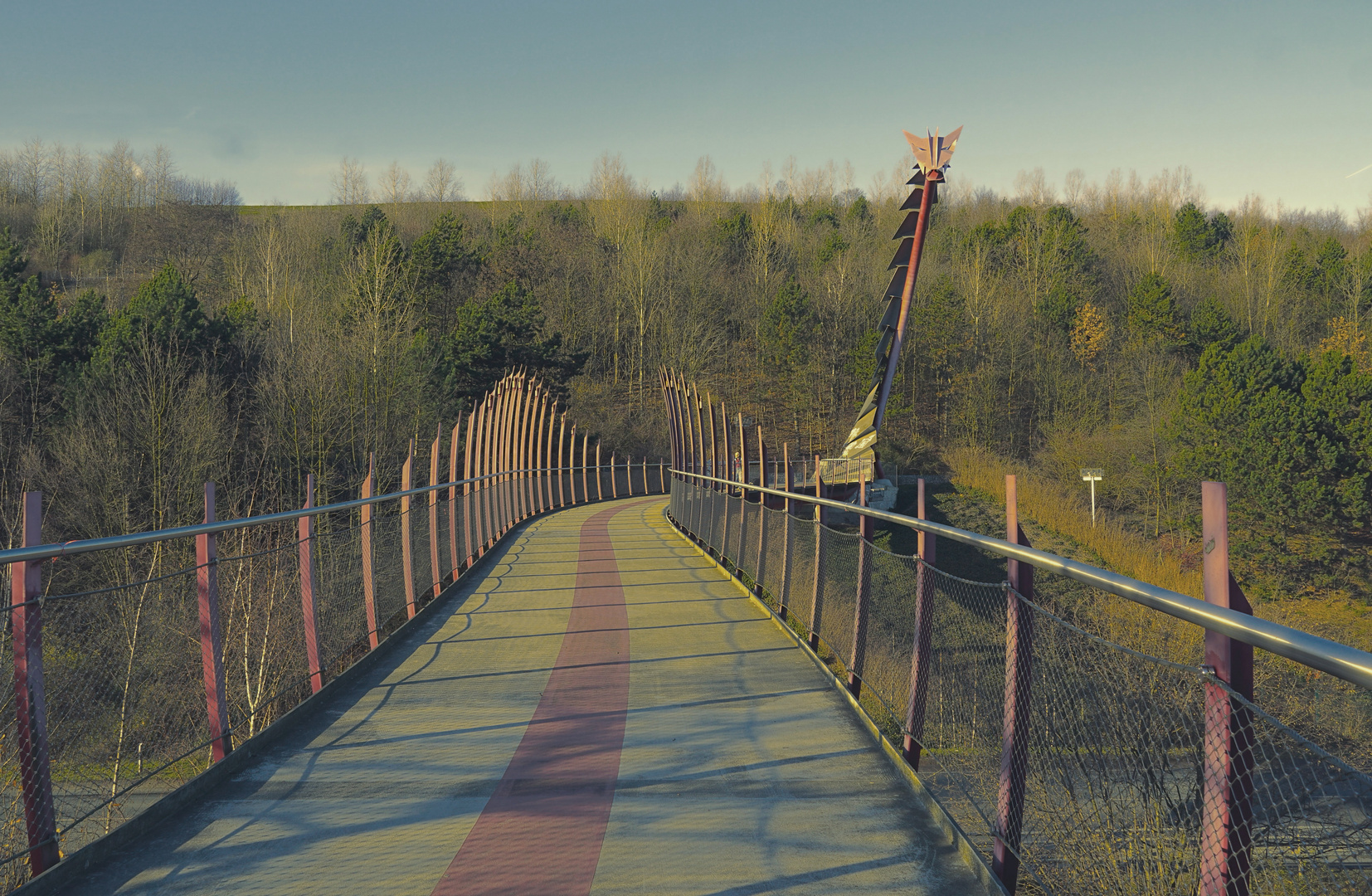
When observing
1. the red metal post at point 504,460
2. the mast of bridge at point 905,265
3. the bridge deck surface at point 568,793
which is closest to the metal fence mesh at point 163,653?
the bridge deck surface at point 568,793

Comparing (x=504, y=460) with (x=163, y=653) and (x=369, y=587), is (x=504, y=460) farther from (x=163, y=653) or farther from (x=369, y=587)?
(x=369, y=587)

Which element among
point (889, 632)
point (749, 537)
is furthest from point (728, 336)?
point (889, 632)

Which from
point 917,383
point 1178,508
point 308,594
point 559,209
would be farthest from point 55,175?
point 308,594

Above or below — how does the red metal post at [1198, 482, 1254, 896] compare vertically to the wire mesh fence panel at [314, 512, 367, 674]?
above

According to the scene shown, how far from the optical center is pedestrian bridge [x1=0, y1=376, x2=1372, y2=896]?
254 cm

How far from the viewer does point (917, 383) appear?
6456 cm

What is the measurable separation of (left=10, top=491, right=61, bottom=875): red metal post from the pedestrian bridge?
0.01 meters

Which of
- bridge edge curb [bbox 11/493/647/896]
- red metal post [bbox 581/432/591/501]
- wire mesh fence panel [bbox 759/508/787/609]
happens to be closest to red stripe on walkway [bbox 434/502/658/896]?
bridge edge curb [bbox 11/493/647/896]

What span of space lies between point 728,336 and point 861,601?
66393mm

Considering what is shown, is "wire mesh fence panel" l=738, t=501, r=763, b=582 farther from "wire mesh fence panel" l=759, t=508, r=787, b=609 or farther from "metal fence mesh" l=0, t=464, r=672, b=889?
"metal fence mesh" l=0, t=464, r=672, b=889

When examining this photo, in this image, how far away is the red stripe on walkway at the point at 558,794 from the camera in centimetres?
353

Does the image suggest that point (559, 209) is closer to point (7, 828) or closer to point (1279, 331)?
point (1279, 331)

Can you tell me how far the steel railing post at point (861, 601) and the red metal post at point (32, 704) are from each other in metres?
4.16

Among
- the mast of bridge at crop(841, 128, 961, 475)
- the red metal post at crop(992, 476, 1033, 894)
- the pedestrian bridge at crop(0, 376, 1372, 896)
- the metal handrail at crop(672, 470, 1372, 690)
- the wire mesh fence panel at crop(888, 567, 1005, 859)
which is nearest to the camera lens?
the metal handrail at crop(672, 470, 1372, 690)
